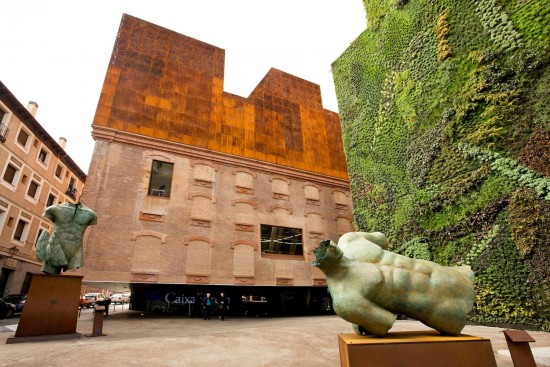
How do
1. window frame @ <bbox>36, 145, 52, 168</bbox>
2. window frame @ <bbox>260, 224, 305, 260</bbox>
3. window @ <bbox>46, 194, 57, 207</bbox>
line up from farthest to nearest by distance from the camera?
window @ <bbox>46, 194, 57, 207</bbox>
window frame @ <bbox>36, 145, 52, 168</bbox>
window frame @ <bbox>260, 224, 305, 260</bbox>

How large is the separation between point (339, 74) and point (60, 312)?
688 inches

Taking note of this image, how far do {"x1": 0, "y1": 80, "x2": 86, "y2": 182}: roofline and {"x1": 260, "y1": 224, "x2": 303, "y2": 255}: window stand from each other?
19.6 metres

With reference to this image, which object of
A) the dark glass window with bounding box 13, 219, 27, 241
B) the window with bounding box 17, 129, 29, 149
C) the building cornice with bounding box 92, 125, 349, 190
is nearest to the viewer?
the building cornice with bounding box 92, 125, 349, 190

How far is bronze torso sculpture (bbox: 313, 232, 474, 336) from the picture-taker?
3.26 m

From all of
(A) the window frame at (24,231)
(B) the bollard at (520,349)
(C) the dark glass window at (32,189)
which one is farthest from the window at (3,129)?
(B) the bollard at (520,349)

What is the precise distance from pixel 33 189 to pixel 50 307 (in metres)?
21.1

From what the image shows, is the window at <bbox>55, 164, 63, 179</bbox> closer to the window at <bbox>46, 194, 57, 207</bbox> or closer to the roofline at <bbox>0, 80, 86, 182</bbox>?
the roofline at <bbox>0, 80, 86, 182</bbox>

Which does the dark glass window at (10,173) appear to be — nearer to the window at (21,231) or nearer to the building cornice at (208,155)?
the window at (21,231)

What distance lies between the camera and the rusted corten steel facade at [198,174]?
50.0 feet

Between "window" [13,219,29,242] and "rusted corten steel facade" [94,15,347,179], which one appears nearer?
"rusted corten steel facade" [94,15,347,179]

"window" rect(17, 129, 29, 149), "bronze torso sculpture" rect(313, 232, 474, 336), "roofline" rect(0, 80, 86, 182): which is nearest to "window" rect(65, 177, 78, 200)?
"roofline" rect(0, 80, 86, 182)

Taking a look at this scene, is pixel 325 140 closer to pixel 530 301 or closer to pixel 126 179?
pixel 126 179

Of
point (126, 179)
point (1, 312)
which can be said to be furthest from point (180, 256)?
point (1, 312)

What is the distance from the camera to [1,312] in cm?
1469
